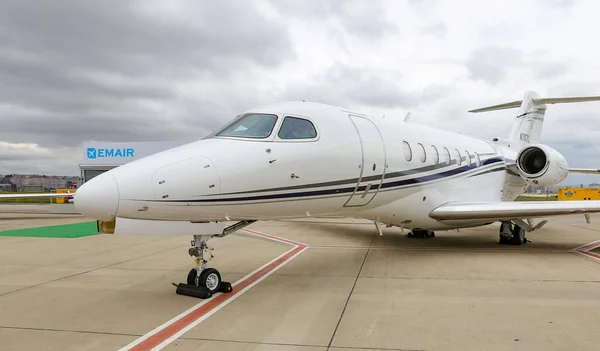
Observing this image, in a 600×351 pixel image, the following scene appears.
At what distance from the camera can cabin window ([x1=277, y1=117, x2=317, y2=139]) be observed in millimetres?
6496

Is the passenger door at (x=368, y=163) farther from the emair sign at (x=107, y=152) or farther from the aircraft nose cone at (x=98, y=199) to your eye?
the emair sign at (x=107, y=152)

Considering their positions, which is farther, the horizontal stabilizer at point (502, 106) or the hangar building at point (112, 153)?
the hangar building at point (112, 153)

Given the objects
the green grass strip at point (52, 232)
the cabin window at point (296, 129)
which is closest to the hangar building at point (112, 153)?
the green grass strip at point (52, 232)

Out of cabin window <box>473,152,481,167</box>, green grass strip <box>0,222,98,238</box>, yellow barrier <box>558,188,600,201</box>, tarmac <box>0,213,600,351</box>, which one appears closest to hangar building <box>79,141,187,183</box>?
green grass strip <box>0,222,98,238</box>

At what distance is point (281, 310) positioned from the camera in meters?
5.46

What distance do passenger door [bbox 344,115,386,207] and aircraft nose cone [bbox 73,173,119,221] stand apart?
3847mm

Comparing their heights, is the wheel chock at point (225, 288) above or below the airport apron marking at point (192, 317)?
above

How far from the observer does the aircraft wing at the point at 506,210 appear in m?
9.75

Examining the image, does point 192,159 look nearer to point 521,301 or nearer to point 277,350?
point 277,350

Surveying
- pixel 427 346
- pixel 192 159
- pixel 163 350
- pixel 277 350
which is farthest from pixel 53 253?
pixel 427 346

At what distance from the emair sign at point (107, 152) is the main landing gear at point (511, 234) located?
24.6m

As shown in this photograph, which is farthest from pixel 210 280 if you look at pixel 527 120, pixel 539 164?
pixel 527 120

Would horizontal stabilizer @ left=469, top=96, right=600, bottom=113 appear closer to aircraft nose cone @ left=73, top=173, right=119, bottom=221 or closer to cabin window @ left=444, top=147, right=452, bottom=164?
cabin window @ left=444, top=147, right=452, bottom=164

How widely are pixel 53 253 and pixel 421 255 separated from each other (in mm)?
8316
